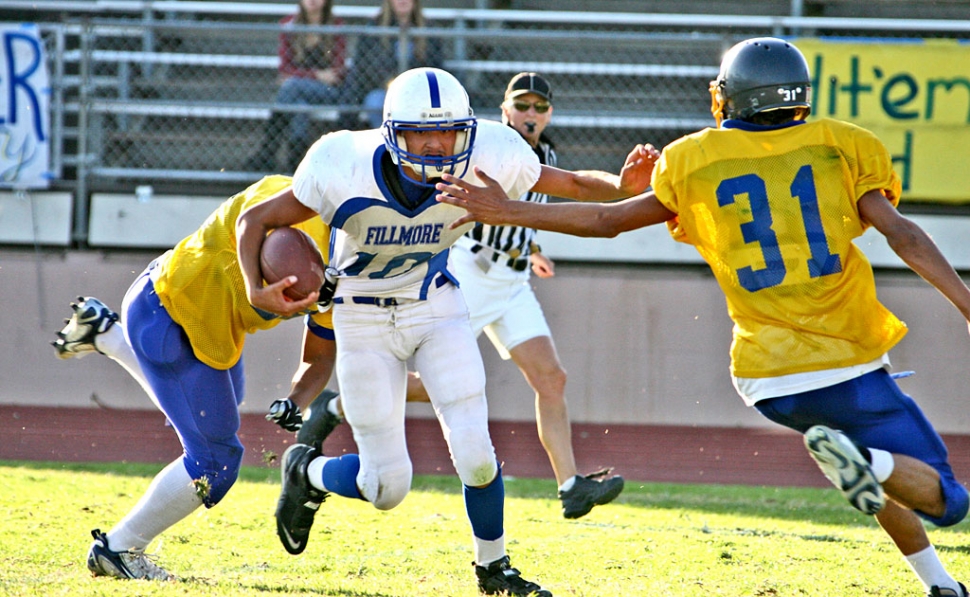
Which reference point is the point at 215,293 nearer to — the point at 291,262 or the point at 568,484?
the point at 291,262

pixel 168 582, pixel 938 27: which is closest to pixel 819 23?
pixel 938 27

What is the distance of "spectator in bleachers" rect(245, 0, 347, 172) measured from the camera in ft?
31.4

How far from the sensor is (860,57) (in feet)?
30.2

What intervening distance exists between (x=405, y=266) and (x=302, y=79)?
571cm

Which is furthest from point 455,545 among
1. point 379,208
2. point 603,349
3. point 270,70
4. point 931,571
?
point 270,70

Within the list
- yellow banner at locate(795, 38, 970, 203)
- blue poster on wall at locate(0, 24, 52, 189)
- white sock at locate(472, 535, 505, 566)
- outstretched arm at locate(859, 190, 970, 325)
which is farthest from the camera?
blue poster on wall at locate(0, 24, 52, 189)

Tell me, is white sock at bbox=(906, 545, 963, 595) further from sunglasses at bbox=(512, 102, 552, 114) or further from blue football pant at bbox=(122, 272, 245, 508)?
sunglasses at bbox=(512, 102, 552, 114)

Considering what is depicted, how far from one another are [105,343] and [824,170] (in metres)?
3.18

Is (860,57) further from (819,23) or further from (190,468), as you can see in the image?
(190,468)

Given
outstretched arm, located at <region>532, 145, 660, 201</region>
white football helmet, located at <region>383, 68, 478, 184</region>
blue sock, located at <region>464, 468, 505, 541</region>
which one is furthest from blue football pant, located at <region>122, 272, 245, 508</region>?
outstretched arm, located at <region>532, 145, 660, 201</region>

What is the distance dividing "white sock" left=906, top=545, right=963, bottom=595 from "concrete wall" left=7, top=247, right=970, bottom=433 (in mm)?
4978

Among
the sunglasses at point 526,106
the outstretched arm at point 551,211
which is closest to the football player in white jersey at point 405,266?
the outstretched arm at point 551,211

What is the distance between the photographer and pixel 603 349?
907cm

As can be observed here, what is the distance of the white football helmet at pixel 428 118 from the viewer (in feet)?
13.0
